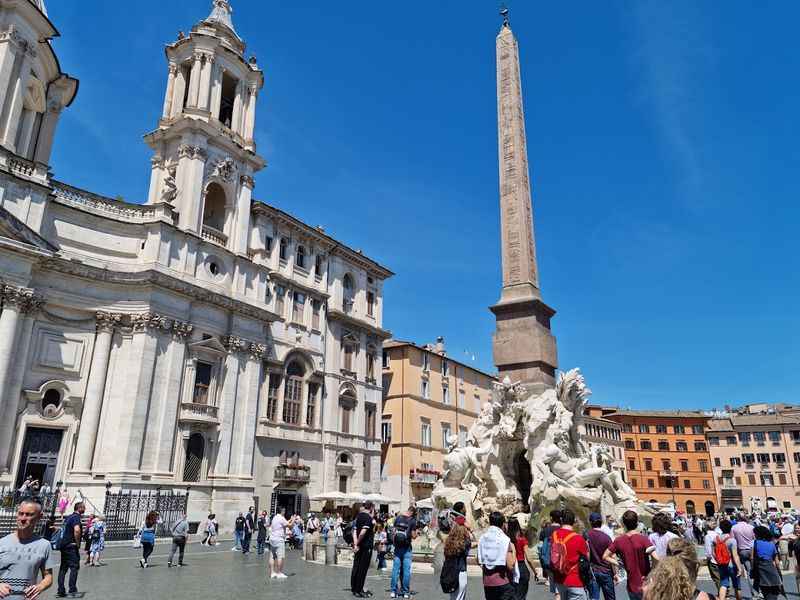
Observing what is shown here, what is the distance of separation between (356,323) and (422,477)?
10863 mm

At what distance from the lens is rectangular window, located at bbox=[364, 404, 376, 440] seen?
119ft

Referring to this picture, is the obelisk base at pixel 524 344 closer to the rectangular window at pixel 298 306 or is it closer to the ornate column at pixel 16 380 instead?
the ornate column at pixel 16 380

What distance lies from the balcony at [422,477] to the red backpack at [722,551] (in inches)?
1163

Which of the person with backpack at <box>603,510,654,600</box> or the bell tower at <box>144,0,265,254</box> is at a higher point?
the bell tower at <box>144,0,265,254</box>

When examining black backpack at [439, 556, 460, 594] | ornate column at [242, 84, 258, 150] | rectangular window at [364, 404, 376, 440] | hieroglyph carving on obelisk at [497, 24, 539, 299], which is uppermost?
ornate column at [242, 84, 258, 150]

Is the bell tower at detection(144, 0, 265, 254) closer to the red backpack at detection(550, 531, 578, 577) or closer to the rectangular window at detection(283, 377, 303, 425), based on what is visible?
the rectangular window at detection(283, 377, 303, 425)

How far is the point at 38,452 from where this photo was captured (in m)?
23.2

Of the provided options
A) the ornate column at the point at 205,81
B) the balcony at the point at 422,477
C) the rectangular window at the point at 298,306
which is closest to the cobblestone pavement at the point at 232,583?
the rectangular window at the point at 298,306

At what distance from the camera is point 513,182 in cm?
1677

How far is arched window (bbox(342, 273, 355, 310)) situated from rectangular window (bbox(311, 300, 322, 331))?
2726 millimetres

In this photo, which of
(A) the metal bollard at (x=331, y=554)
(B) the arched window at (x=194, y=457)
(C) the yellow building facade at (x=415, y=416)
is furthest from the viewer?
(C) the yellow building facade at (x=415, y=416)

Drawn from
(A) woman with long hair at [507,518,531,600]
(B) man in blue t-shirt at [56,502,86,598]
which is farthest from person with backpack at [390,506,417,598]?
(B) man in blue t-shirt at [56,502,86,598]

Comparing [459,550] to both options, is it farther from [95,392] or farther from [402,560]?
[95,392]

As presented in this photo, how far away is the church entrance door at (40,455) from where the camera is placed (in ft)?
75.1
